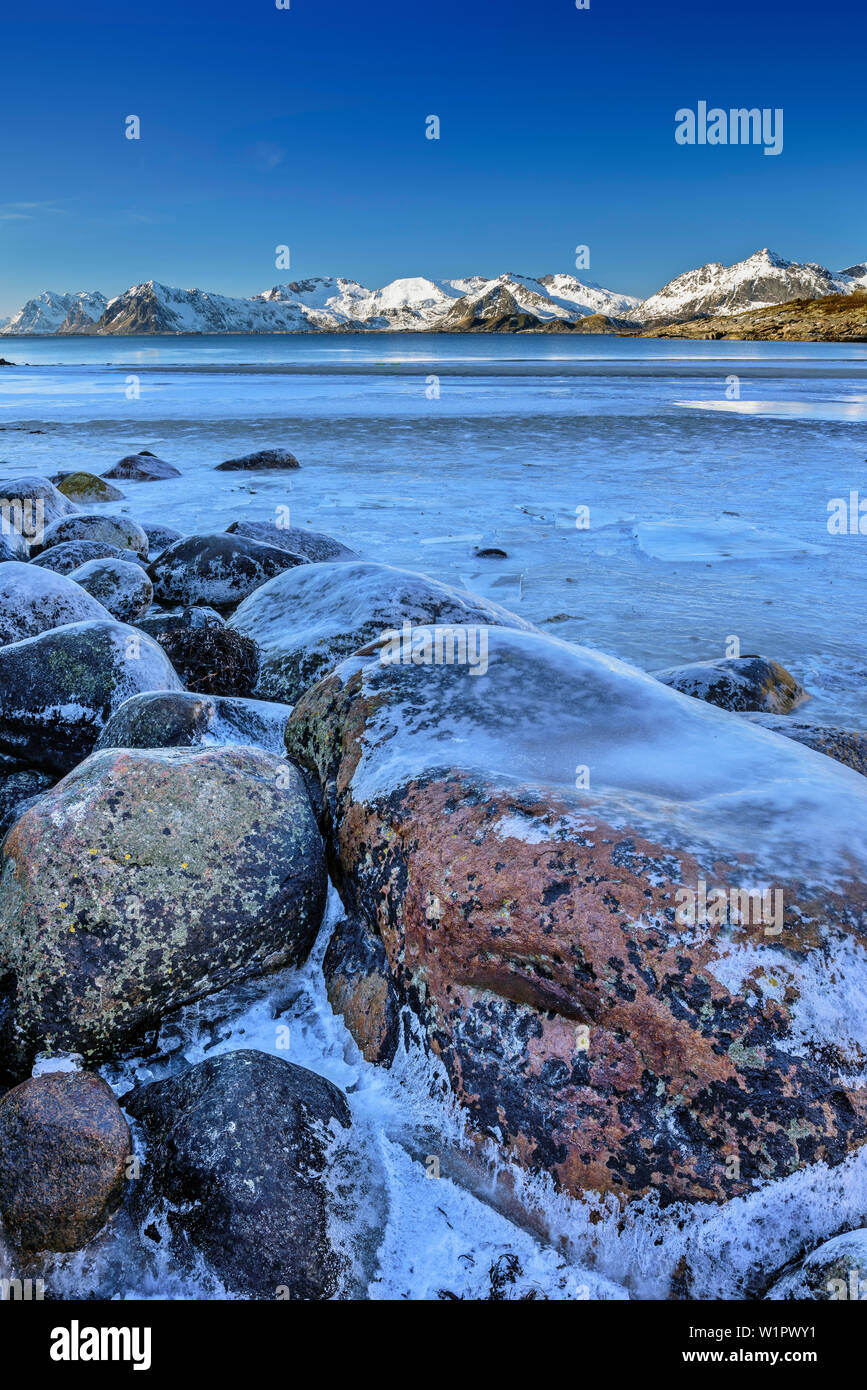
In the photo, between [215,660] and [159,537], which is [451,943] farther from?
[159,537]

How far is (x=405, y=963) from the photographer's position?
92.7 inches

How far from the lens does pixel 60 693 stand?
3.71 metres

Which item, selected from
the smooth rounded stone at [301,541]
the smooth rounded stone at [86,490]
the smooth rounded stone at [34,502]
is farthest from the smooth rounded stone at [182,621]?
the smooth rounded stone at [86,490]

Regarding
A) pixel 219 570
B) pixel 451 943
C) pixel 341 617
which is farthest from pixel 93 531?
pixel 451 943

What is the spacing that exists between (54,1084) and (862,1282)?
68.7 inches

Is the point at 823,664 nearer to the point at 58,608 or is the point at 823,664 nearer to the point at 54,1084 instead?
the point at 58,608

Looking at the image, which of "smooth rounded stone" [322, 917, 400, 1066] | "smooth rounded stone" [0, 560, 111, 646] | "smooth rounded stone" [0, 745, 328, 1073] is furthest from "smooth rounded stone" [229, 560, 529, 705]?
"smooth rounded stone" [322, 917, 400, 1066]

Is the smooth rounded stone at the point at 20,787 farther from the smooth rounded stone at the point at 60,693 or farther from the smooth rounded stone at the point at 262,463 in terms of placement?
the smooth rounded stone at the point at 262,463

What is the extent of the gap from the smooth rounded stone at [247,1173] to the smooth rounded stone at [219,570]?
4.84 meters

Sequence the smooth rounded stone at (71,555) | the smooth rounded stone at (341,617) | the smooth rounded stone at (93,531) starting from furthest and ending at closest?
the smooth rounded stone at (93,531) < the smooth rounded stone at (71,555) < the smooth rounded stone at (341,617)

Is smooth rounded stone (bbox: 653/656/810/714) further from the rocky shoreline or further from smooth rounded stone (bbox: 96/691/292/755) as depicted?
smooth rounded stone (bbox: 96/691/292/755)

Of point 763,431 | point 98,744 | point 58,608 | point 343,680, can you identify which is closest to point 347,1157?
point 343,680

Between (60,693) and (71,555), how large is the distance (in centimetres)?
352

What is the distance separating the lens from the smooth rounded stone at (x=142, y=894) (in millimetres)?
2314
